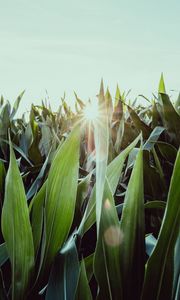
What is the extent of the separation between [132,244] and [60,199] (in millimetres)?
104

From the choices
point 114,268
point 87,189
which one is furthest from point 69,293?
point 87,189

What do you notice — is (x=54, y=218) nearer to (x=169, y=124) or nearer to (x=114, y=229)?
(x=114, y=229)

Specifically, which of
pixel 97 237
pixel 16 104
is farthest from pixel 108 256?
pixel 16 104

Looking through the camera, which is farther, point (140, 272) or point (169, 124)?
point (169, 124)

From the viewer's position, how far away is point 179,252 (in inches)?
12.3

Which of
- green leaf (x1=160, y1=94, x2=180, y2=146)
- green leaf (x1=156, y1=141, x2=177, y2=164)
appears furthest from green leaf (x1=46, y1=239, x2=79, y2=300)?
green leaf (x1=160, y1=94, x2=180, y2=146)

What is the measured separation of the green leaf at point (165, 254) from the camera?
0.29m

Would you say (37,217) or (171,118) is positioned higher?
(171,118)

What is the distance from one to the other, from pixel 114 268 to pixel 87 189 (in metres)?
0.20

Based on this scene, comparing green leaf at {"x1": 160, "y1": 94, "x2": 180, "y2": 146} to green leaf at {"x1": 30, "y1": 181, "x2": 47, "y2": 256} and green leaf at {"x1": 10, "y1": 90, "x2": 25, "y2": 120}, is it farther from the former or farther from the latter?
green leaf at {"x1": 10, "y1": 90, "x2": 25, "y2": 120}

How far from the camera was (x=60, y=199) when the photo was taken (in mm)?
409

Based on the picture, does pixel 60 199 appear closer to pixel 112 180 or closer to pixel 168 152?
pixel 112 180

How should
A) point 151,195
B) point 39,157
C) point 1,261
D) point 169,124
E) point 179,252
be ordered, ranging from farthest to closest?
point 39,157
point 169,124
point 151,195
point 1,261
point 179,252

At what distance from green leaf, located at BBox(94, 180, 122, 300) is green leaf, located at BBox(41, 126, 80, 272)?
0.24 feet
